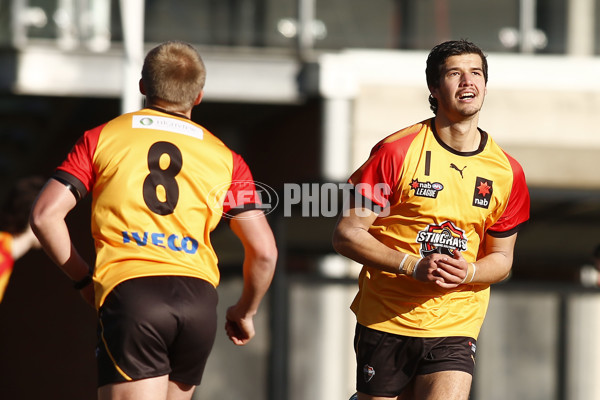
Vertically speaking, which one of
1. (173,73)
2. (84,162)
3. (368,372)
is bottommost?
(368,372)

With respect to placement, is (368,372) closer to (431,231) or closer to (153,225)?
(431,231)

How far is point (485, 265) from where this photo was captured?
4.13 m

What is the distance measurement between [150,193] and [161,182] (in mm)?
61

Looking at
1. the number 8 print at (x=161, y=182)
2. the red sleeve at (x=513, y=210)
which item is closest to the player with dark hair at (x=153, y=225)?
the number 8 print at (x=161, y=182)

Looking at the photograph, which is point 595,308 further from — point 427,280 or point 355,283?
point 427,280

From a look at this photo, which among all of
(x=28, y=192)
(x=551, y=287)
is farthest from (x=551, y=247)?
(x=28, y=192)

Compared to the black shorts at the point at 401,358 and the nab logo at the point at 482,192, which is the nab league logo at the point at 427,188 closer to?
the nab logo at the point at 482,192

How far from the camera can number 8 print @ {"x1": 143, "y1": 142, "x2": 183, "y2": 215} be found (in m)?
3.70

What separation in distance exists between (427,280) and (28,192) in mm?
2959

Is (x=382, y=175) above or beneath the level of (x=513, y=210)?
above

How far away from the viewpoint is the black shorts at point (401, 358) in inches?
163

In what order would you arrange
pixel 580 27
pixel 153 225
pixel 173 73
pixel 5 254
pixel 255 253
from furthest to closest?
pixel 580 27 < pixel 5 254 < pixel 255 253 < pixel 173 73 < pixel 153 225

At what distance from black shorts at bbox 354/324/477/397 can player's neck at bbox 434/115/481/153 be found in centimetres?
84

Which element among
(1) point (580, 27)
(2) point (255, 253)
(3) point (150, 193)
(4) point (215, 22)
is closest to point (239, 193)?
(2) point (255, 253)
